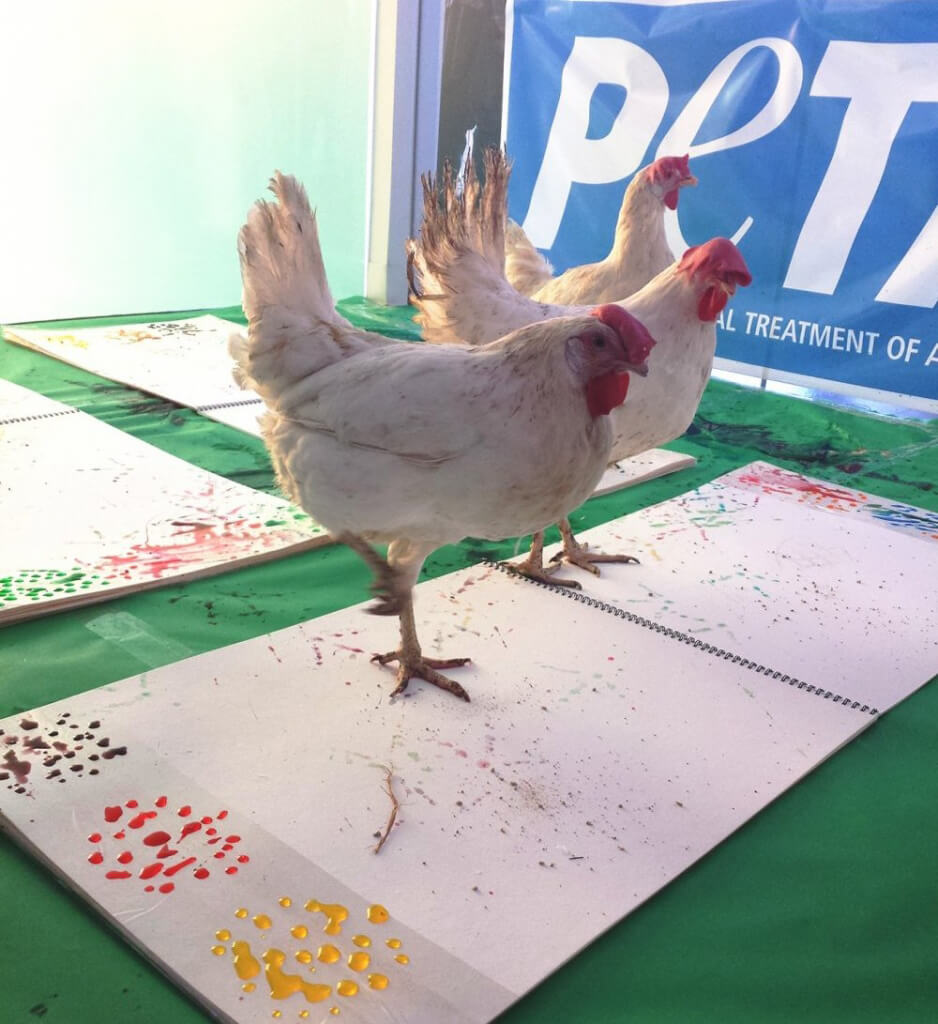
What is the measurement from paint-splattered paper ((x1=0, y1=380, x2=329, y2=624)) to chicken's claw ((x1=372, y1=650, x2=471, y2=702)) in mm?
536

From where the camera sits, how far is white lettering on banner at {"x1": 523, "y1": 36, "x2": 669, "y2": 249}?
157 inches

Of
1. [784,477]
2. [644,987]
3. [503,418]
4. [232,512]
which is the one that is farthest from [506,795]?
[784,477]

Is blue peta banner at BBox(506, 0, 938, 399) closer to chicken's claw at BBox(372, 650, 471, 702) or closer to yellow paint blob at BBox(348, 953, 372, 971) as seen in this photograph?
chicken's claw at BBox(372, 650, 471, 702)

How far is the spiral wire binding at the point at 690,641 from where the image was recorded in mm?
1739

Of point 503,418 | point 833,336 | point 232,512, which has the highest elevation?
point 503,418

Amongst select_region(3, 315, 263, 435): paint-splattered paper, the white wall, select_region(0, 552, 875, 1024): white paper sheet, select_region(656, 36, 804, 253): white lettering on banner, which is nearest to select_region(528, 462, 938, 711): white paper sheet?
select_region(0, 552, 875, 1024): white paper sheet

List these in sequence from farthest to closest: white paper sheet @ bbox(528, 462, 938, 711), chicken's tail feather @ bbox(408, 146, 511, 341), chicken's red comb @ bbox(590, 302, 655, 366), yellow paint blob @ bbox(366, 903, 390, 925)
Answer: chicken's tail feather @ bbox(408, 146, 511, 341) → white paper sheet @ bbox(528, 462, 938, 711) → chicken's red comb @ bbox(590, 302, 655, 366) → yellow paint blob @ bbox(366, 903, 390, 925)

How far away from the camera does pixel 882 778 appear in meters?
1.54

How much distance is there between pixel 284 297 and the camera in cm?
166

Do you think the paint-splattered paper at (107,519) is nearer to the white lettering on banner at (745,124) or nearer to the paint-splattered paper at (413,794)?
the paint-splattered paper at (413,794)

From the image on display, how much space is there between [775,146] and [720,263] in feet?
6.55

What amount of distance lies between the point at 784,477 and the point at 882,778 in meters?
1.53

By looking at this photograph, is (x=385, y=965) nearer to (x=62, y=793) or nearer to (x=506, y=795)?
(x=506, y=795)

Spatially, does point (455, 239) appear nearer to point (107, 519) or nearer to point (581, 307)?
point (581, 307)
